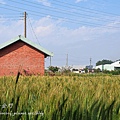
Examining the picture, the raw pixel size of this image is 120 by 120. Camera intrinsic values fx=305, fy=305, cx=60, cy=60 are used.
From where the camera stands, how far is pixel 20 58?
61.7 feet

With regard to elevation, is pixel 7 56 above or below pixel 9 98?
above

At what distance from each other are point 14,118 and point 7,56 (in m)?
17.1

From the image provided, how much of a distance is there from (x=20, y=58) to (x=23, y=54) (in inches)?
12.7

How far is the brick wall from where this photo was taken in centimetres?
1845

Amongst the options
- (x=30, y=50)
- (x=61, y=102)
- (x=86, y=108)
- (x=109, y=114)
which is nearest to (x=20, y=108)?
(x=61, y=102)

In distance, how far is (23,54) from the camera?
18719 millimetres

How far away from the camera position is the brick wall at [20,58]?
18.5 metres

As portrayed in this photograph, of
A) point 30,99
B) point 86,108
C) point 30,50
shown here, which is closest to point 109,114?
point 86,108

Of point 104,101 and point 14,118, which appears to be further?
point 104,101

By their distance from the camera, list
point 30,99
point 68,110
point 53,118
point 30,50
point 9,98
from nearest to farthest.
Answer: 1. point 53,118
2. point 68,110
3. point 9,98
4. point 30,99
5. point 30,50

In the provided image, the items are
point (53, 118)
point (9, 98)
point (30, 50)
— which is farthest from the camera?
point (30, 50)

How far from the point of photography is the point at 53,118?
172 cm

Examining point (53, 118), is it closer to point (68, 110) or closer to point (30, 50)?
point (68, 110)

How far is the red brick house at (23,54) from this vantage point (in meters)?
18.4
